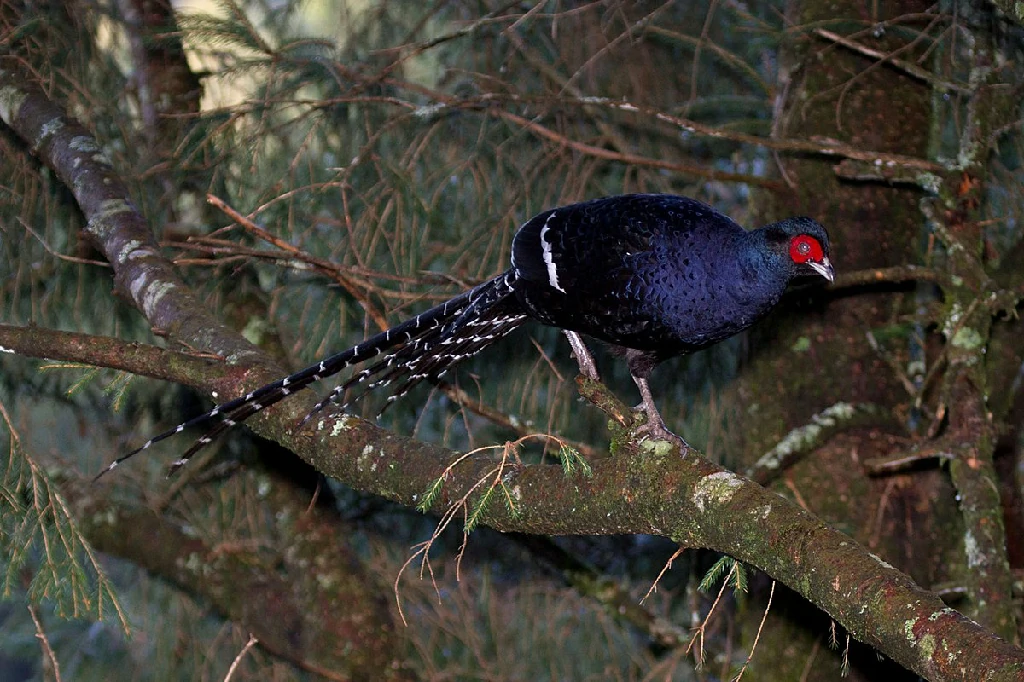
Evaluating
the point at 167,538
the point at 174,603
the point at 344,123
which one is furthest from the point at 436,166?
the point at 174,603

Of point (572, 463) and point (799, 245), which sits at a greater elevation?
point (799, 245)

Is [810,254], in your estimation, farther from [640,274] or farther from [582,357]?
[582,357]

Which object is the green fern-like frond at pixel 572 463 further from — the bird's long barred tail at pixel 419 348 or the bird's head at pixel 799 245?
the bird's head at pixel 799 245

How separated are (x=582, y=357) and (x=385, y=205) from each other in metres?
1.13

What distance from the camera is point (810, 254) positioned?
8.24 feet

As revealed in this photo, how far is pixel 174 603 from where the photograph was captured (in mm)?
4211

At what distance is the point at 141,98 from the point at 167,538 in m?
1.81

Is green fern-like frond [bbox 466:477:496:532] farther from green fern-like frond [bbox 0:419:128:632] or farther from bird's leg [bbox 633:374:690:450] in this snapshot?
green fern-like frond [bbox 0:419:128:632]

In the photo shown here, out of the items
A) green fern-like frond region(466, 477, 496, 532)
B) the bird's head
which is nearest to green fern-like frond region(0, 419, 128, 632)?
green fern-like frond region(466, 477, 496, 532)

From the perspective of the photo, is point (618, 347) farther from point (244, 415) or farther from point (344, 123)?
point (344, 123)

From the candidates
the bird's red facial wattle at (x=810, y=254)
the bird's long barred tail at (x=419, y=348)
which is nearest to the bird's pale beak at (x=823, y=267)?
the bird's red facial wattle at (x=810, y=254)

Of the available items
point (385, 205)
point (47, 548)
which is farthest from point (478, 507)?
point (385, 205)

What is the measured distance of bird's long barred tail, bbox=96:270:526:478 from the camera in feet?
8.22

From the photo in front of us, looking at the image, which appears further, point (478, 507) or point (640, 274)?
point (640, 274)
